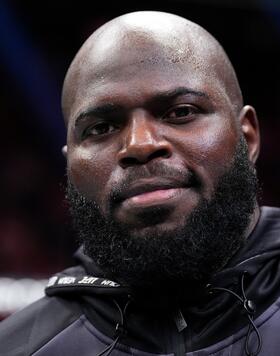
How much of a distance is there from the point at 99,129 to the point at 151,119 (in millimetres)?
151

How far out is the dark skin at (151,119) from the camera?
1281mm

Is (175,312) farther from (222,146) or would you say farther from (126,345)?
(222,146)

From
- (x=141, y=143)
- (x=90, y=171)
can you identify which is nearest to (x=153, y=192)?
(x=141, y=143)

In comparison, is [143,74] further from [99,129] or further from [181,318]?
[181,318]

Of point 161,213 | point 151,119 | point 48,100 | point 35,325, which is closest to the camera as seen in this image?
point 161,213

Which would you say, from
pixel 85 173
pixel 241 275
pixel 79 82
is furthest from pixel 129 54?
pixel 241 275

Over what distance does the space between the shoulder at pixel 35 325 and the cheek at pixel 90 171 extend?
314 mm

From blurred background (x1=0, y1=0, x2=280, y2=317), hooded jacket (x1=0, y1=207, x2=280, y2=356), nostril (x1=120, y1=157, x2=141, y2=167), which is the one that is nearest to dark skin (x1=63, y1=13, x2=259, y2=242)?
nostril (x1=120, y1=157, x2=141, y2=167)

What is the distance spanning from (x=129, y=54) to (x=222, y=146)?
0.32m

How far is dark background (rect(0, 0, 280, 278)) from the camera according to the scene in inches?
164

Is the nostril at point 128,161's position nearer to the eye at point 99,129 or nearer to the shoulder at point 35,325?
the eye at point 99,129

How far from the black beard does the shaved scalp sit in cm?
22

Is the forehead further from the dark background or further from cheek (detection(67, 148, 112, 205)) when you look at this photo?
the dark background

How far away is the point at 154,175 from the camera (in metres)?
1.27
